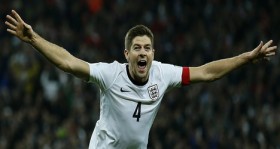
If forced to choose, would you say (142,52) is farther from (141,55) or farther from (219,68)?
(219,68)

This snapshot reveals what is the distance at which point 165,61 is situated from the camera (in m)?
17.1

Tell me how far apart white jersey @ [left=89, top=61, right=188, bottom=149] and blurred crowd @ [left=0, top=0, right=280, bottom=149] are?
6.19 m

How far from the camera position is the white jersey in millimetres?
7676

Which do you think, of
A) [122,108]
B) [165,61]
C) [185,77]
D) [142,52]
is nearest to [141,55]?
[142,52]

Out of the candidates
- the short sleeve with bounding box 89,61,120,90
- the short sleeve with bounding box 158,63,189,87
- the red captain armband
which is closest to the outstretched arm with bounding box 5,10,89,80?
the short sleeve with bounding box 89,61,120,90

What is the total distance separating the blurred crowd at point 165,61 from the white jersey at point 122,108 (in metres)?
6.19

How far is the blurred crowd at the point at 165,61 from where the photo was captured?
14.6m

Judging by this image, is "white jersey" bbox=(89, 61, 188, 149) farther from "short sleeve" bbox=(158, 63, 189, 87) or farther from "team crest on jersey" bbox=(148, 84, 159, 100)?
"short sleeve" bbox=(158, 63, 189, 87)

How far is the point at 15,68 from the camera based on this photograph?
53.0ft

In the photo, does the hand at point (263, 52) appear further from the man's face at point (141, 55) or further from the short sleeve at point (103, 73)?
the short sleeve at point (103, 73)

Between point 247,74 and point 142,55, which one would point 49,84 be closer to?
point 247,74

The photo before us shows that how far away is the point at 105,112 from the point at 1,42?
9.41 meters

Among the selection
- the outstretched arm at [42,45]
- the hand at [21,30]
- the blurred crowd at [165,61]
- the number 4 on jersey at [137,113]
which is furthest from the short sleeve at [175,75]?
the blurred crowd at [165,61]

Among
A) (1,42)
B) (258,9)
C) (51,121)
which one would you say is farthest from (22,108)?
(258,9)
